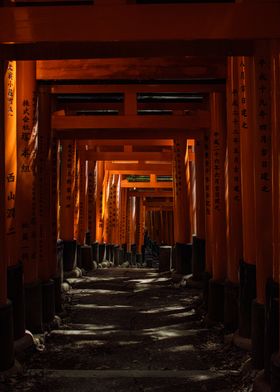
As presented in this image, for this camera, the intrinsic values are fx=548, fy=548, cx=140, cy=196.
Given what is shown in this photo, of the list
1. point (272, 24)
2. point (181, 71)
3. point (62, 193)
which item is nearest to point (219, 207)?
point (181, 71)

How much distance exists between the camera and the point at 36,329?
5965 millimetres

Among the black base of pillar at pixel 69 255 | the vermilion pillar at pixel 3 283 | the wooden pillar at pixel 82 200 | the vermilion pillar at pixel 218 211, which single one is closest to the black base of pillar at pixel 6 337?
the vermilion pillar at pixel 3 283

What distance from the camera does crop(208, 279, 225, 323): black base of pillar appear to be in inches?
254

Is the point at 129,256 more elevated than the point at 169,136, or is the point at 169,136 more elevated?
the point at 169,136

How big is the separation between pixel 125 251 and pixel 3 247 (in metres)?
20.6

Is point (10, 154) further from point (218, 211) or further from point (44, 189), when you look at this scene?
point (218, 211)

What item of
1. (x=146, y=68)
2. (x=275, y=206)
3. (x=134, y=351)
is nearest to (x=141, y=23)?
(x=275, y=206)

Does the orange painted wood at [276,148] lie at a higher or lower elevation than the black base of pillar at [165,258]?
higher

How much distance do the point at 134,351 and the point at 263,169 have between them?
2359mm

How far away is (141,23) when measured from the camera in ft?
11.1

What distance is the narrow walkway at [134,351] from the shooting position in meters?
4.34

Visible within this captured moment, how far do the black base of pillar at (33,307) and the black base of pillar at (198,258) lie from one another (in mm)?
4461

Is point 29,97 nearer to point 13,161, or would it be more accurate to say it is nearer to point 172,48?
point 13,161

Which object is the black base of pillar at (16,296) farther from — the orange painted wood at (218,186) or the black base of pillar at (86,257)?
the black base of pillar at (86,257)
